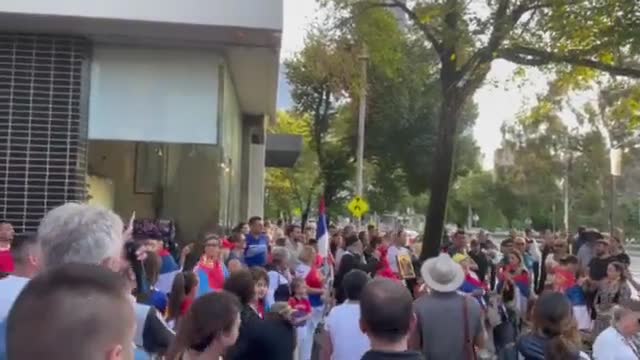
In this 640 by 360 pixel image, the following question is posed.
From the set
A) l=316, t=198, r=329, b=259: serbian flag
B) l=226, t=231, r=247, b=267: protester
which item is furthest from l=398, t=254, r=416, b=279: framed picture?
l=226, t=231, r=247, b=267: protester

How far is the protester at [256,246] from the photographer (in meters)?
13.2

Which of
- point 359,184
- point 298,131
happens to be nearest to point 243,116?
point 359,184

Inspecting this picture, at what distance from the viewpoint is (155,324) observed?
517 cm

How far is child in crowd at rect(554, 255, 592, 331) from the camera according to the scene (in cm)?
1138

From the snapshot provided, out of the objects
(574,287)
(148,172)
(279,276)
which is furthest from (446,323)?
(148,172)

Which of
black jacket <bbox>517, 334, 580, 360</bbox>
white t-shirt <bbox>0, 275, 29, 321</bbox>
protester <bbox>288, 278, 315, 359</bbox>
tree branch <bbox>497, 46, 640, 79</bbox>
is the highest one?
tree branch <bbox>497, 46, 640, 79</bbox>

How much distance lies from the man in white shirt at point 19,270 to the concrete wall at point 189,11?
6113mm

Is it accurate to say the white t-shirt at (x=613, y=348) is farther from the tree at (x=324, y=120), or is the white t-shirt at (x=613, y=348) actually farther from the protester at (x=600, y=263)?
the tree at (x=324, y=120)

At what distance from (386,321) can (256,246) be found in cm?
927

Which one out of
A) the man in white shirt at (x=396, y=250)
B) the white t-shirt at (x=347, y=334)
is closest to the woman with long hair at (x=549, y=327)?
the white t-shirt at (x=347, y=334)

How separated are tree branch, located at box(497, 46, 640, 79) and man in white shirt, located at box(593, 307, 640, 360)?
1317cm

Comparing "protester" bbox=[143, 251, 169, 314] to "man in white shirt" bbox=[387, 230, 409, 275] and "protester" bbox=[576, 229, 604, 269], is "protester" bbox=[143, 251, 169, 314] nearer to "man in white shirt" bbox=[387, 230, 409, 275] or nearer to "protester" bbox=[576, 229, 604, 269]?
"man in white shirt" bbox=[387, 230, 409, 275]

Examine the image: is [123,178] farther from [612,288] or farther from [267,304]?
[612,288]

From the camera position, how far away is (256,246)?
44.8 feet
